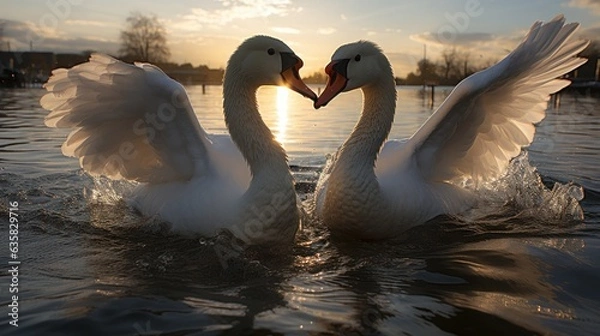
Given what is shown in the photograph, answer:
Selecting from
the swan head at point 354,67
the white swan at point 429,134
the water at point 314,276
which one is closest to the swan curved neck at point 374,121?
the white swan at point 429,134

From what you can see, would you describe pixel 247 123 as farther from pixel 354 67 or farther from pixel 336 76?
pixel 354 67

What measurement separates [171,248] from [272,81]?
1648 millimetres

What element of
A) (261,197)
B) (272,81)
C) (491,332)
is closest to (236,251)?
(261,197)

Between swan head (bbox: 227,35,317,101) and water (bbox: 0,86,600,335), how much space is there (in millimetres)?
1427

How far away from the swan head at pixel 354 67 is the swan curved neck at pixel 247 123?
0.64 meters

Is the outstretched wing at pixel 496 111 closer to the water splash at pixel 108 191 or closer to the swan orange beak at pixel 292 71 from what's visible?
the swan orange beak at pixel 292 71

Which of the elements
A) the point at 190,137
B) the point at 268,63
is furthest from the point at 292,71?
the point at 190,137

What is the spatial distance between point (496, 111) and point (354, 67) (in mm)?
1751

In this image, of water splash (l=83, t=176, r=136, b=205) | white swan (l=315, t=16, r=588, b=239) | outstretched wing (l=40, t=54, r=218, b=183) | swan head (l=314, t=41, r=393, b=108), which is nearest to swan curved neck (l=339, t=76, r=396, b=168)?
white swan (l=315, t=16, r=588, b=239)

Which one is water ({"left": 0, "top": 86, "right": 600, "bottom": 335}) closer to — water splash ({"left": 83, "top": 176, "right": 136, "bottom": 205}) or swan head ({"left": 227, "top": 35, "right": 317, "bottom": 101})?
water splash ({"left": 83, "top": 176, "right": 136, "bottom": 205})

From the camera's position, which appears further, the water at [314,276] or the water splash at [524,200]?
the water splash at [524,200]

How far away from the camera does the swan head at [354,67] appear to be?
5.00 meters

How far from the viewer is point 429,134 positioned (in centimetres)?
540

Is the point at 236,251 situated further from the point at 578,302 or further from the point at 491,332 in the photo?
the point at 578,302
